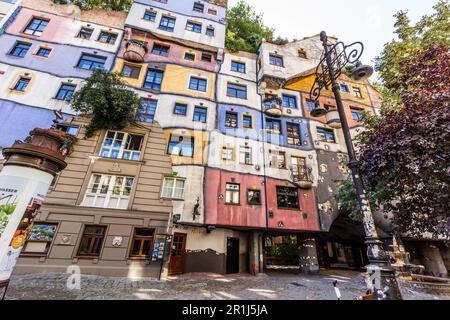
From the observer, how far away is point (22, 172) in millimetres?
4875

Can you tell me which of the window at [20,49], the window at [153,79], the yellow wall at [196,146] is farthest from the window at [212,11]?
the window at [20,49]

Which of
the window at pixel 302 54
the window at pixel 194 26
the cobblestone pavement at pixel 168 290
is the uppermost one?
the window at pixel 194 26

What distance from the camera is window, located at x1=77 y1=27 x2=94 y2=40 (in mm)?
17133

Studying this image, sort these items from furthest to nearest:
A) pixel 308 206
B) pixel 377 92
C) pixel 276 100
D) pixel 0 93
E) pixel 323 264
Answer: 1. pixel 377 92
2. pixel 323 264
3. pixel 276 100
4. pixel 308 206
5. pixel 0 93

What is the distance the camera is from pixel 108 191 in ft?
41.1

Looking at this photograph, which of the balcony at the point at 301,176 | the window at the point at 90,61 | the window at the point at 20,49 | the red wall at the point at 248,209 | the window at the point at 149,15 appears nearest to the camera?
the red wall at the point at 248,209

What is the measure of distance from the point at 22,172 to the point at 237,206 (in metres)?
10.9

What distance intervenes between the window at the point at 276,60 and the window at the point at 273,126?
595 centimetres

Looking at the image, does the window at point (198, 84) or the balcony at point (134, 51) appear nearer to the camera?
the balcony at point (134, 51)

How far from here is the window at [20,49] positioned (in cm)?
1510

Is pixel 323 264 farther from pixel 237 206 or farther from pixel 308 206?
pixel 237 206

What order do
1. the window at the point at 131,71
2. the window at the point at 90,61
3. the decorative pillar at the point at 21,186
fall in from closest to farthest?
the decorative pillar at the point at 21,186, the window at the point at 90,61, the window at the point at 131,71

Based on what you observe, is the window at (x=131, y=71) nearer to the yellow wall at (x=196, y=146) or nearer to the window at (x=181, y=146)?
the yellow wall at (x=196, y=146)
